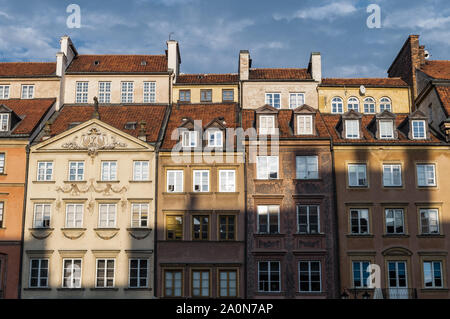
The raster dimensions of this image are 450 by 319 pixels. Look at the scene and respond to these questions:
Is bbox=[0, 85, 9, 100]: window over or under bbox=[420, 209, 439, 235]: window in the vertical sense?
over

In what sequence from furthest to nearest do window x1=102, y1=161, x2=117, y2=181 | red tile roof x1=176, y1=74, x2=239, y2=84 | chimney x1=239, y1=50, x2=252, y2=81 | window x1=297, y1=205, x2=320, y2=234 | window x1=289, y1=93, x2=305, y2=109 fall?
red tile roof x1=176, y1=74, x2=239, y2=84, chimney x1=239, y1=50, x2=252, y2=81, window x1=289, y1=93, x2=305, y2=109, window x1=102, y1=161, x2=117, y2=181, window x1=297, y1=205, x2=320, y2=234

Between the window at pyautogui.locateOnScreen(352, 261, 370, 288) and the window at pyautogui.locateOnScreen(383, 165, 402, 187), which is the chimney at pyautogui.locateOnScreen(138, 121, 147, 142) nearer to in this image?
the window at pyautogui.locateOnScreen(352, 261, 370, 288)

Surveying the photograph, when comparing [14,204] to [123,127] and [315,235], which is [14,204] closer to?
[123,127]

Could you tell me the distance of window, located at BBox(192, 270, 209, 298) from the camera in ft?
126

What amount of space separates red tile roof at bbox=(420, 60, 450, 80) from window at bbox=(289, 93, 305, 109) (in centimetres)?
943

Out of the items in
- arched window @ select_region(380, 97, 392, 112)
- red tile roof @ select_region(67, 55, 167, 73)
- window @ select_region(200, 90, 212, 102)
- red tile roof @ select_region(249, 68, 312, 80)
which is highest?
red tile roof @ select_region(67, 55, 167, 73)

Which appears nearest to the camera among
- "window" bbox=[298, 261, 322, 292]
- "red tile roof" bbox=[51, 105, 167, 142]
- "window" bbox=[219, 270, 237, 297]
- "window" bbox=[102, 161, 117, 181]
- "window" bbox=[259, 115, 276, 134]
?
"window" bbox=[298, 261, 322, 292]

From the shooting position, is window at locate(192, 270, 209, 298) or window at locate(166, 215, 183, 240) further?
window at locate(166, 215, 183, 240)

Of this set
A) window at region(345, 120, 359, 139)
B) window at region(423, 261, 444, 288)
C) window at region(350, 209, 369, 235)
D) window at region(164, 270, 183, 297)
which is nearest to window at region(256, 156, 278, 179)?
window at region(345, 120, 359, 139)

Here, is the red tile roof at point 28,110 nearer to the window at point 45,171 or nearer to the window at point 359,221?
the window at point 45,171

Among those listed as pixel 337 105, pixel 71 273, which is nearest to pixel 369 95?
pixel 337 105

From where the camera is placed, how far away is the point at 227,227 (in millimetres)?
39312

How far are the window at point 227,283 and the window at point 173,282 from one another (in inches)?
98.9
